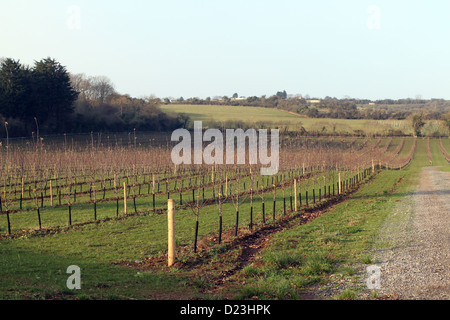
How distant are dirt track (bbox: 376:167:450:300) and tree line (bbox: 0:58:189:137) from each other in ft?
113

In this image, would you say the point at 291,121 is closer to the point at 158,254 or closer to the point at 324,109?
the point at 324,109

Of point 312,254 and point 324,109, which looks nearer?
point 312,254

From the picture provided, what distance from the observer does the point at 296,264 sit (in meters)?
9.77

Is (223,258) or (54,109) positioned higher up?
(54,109)

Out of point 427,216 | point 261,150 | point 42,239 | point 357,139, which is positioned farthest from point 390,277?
point 357,139

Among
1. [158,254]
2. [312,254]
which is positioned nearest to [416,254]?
[312,254]

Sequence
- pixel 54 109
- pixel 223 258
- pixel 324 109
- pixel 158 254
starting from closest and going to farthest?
1. pixel 223 258
2. pixel 158 254
3. pixel 54 109
4. pixel 324 109

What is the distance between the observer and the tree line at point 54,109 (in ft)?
166

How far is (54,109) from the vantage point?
56.9 meters

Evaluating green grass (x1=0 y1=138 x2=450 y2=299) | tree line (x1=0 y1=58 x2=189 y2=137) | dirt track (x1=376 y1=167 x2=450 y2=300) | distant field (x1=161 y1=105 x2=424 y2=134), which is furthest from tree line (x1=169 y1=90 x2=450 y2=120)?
green grass (x1=0 y1=138 x2=450 y2=299)

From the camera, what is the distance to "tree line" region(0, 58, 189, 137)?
166 feet

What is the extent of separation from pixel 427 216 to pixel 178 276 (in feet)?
37.6

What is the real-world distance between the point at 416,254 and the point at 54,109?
181ft
